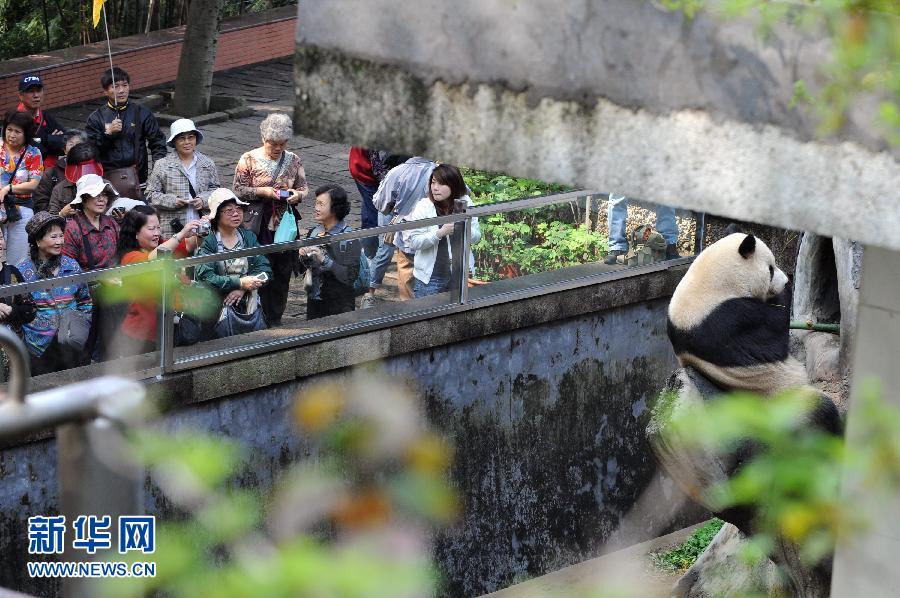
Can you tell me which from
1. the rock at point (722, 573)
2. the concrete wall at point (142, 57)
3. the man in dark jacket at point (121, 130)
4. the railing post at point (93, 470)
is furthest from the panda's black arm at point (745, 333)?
the concrete wall at point (142, 57)

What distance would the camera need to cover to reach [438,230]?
28.6 feet

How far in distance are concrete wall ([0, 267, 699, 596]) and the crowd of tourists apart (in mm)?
468

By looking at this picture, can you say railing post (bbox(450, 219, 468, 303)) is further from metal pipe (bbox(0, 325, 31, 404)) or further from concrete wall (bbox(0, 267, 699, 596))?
metal pipe (bbox(0, 325, 31, 404))

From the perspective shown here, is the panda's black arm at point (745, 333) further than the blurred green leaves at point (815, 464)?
Yes

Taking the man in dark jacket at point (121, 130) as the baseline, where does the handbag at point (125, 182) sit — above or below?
below

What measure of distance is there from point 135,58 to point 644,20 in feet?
47.4

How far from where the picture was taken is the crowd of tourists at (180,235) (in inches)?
287

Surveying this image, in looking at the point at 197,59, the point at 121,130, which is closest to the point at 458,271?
the point at 121,130

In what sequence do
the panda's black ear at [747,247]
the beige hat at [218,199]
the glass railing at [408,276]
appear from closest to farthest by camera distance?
the panda's black ear at [747,247] < the glass railing at [408,276] < the beige hat at [218,199]

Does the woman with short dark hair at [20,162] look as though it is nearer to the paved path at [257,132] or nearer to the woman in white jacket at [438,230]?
the paved path at [257,132]

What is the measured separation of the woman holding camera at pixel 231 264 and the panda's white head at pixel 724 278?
2.66m

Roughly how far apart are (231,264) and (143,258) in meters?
0.57

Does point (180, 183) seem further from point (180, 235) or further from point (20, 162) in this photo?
point (20, 162)

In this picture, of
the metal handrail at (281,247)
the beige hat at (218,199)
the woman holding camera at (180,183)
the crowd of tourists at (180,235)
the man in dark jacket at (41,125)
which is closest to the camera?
the metal handrail at (281,247)
